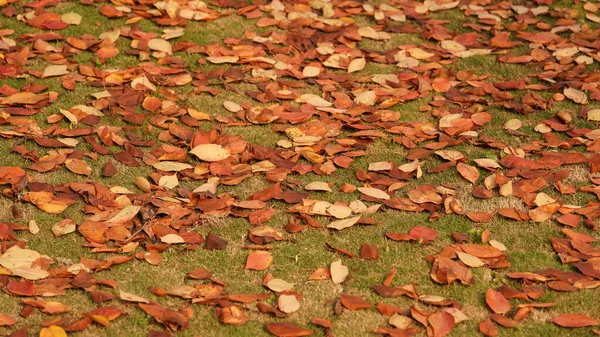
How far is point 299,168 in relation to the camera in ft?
17.0

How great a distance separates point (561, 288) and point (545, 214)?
64 cm

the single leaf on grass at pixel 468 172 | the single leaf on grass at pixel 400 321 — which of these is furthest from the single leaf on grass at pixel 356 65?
the single leaf on grass at pixel 400 321

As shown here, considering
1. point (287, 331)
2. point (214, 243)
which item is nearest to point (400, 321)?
point (287, 331)

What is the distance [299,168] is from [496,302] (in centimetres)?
149

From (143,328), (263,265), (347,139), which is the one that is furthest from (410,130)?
(143,328)

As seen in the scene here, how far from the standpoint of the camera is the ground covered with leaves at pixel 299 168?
416 centimetres

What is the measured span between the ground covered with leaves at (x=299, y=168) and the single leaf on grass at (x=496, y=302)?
14mm

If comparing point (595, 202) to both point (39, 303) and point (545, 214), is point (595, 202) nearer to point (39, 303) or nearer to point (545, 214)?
point (545, 214)

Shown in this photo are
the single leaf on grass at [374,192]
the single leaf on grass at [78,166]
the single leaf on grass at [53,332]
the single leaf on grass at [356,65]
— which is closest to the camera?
the single leaf on grass at [53,332]

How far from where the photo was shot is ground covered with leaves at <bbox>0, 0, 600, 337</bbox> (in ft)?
13.7

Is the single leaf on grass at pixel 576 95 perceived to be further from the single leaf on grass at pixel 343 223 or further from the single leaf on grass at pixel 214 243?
the single leaf on grass at pixel 214 243

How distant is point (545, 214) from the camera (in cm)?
480

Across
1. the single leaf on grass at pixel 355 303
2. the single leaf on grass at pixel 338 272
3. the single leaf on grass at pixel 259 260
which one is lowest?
the single leaf on grass at pixel 259 260

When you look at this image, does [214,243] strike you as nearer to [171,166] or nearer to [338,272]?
[338,272]
